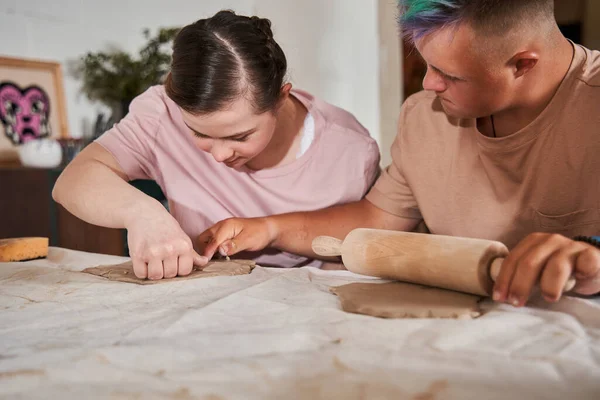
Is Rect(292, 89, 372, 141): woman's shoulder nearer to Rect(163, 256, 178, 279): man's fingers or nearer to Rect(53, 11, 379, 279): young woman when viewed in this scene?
Rect(53, 11, 379, 279): young woman

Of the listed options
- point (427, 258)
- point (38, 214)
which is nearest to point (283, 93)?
point (427, 258)

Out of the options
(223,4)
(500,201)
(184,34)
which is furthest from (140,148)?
(223,4)

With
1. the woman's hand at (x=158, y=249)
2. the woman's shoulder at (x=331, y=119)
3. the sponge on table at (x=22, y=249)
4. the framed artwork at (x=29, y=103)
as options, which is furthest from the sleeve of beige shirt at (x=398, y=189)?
the framed artwork at (x=29, y=103)

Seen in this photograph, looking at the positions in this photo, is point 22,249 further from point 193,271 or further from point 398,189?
point 398,189

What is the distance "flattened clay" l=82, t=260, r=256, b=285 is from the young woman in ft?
0.06

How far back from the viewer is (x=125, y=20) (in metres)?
2.64

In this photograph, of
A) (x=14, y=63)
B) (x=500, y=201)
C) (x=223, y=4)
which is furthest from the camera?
(x=223, y=4)

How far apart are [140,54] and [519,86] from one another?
78.1 inches

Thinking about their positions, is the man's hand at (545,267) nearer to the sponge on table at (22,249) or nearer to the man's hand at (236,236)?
the man's hand at (236,236)

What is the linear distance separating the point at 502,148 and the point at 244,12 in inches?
106

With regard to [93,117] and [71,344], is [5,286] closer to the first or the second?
[71,344]

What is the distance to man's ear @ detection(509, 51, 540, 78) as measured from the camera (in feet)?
3.03

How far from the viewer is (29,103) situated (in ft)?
7.58

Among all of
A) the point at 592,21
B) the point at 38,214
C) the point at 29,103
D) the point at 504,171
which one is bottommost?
the point at 38,214
